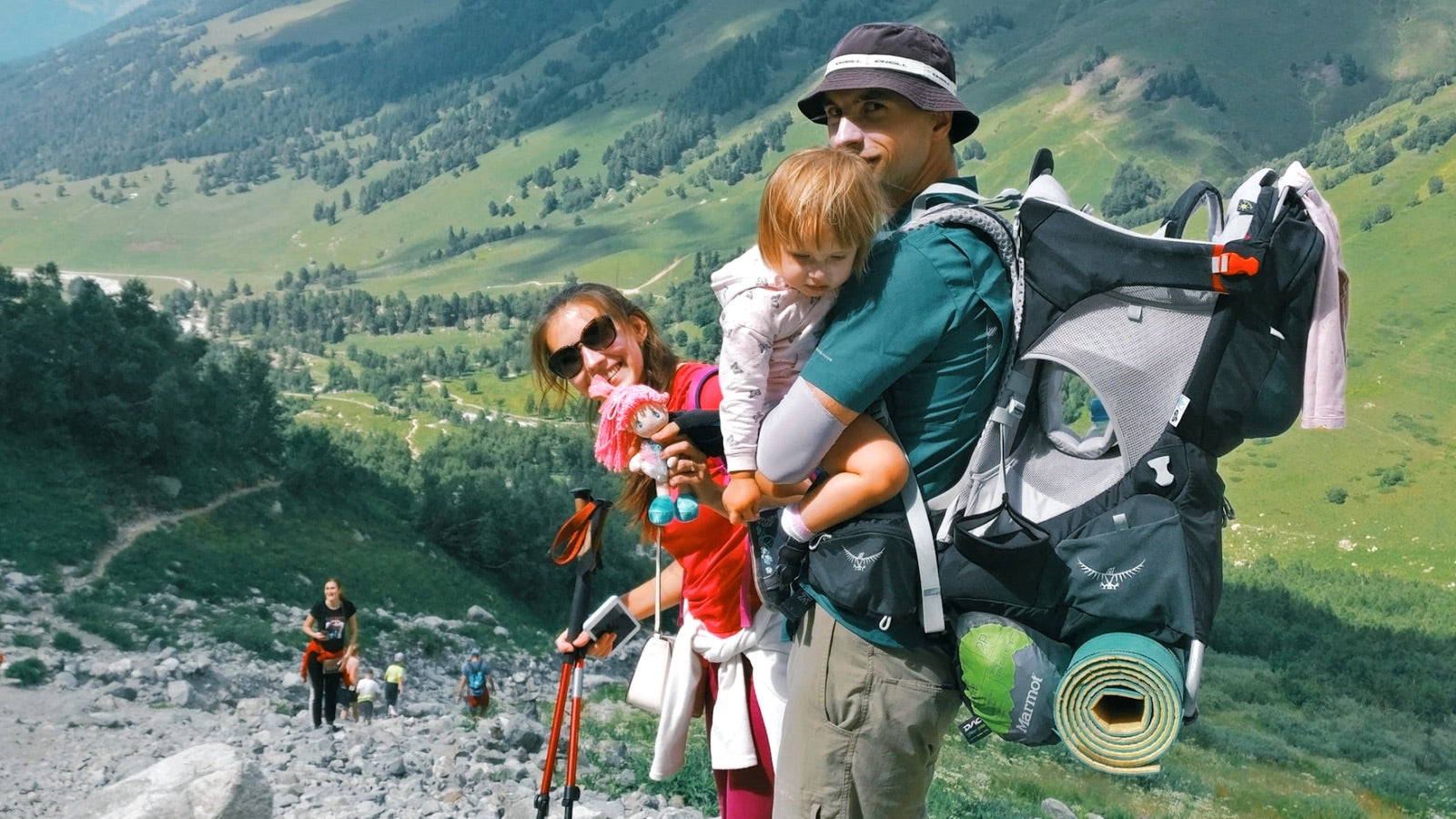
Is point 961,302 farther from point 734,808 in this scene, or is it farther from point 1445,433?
point 1445,433

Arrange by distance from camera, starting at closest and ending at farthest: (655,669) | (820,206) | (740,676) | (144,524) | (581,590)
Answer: (820,206) < (740,676) < (655,669) < (581,590) < (144,524)

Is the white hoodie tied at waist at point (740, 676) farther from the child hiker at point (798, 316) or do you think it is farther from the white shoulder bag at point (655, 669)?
the child hiker at point (798, 316)

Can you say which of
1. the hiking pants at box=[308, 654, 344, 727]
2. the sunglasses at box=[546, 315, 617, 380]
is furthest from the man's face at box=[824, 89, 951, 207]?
the hiking pants at box=[308, 654, 344, 727]

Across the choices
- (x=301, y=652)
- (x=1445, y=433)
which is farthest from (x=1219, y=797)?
(x=1445, y=433)

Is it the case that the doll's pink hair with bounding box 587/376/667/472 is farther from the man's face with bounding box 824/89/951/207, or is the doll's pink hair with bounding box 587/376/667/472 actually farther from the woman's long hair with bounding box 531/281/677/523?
the man's face with bounding box 824/89/951/207

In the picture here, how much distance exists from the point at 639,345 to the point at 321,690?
13.8m

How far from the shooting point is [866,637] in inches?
147

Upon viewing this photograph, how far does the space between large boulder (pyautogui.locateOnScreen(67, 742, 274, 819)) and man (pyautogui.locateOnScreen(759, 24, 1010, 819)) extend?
6403 mm

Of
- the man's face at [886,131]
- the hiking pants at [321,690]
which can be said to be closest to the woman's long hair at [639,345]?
the man's face at [886,131]

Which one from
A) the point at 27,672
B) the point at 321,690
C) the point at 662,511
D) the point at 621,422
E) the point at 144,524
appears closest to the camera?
the point at 662,511

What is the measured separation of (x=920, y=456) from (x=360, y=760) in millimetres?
10120

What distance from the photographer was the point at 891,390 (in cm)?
360

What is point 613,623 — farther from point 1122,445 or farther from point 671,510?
point 1122,445

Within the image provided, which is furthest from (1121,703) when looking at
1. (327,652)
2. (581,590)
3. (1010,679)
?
(327,652)
